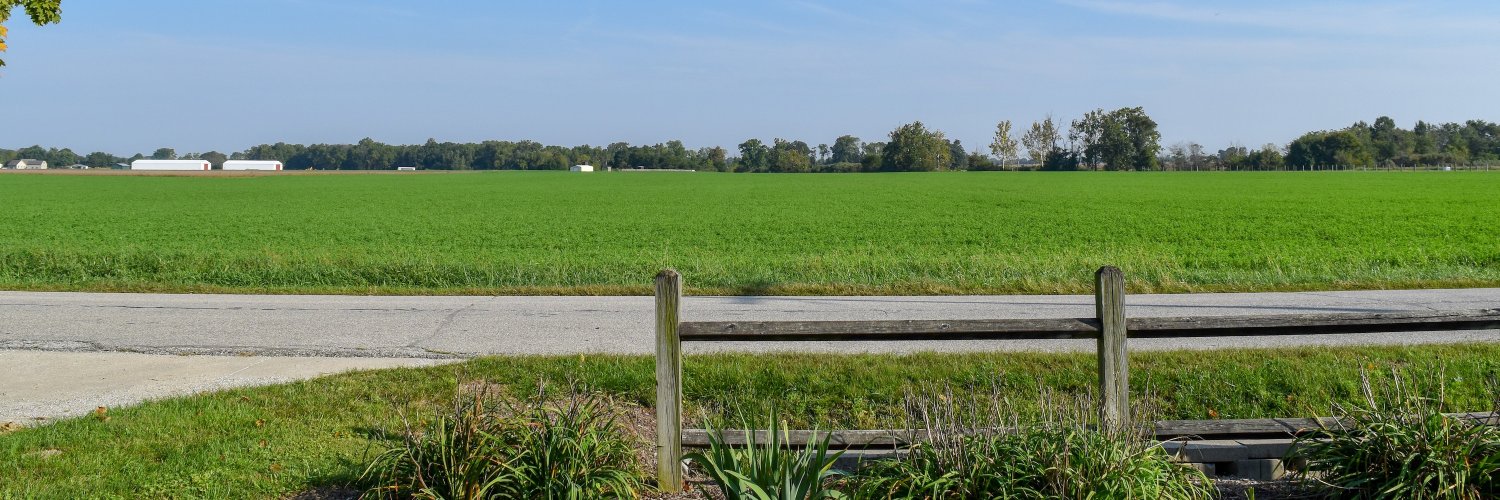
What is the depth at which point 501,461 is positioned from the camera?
177 inches

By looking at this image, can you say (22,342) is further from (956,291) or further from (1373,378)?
(1373,378)

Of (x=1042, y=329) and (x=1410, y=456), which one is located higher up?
(x=1042, y=329)

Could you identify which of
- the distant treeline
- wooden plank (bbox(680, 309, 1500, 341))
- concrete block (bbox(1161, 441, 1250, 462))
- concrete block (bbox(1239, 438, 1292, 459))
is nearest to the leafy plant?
wooden plank (bbox(680, 309, 1500, 341))

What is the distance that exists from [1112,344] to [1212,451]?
2.85 feet

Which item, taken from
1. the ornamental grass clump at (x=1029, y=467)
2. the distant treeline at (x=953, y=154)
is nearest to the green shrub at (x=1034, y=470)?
A: the ornamental grass clump at (x=1029, y=467)

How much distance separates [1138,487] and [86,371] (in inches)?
306

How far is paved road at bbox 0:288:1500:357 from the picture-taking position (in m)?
9.23

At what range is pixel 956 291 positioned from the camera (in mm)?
13375

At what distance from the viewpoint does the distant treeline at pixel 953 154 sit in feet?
429

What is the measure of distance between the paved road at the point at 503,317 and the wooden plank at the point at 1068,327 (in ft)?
12.2

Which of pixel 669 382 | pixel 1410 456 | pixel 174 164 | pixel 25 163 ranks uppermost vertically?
pixel 25 163

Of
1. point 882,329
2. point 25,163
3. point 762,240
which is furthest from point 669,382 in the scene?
point 25,163

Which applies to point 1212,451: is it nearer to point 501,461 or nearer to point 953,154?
point 501,461

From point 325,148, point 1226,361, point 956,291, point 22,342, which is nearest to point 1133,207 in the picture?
point 956,291
